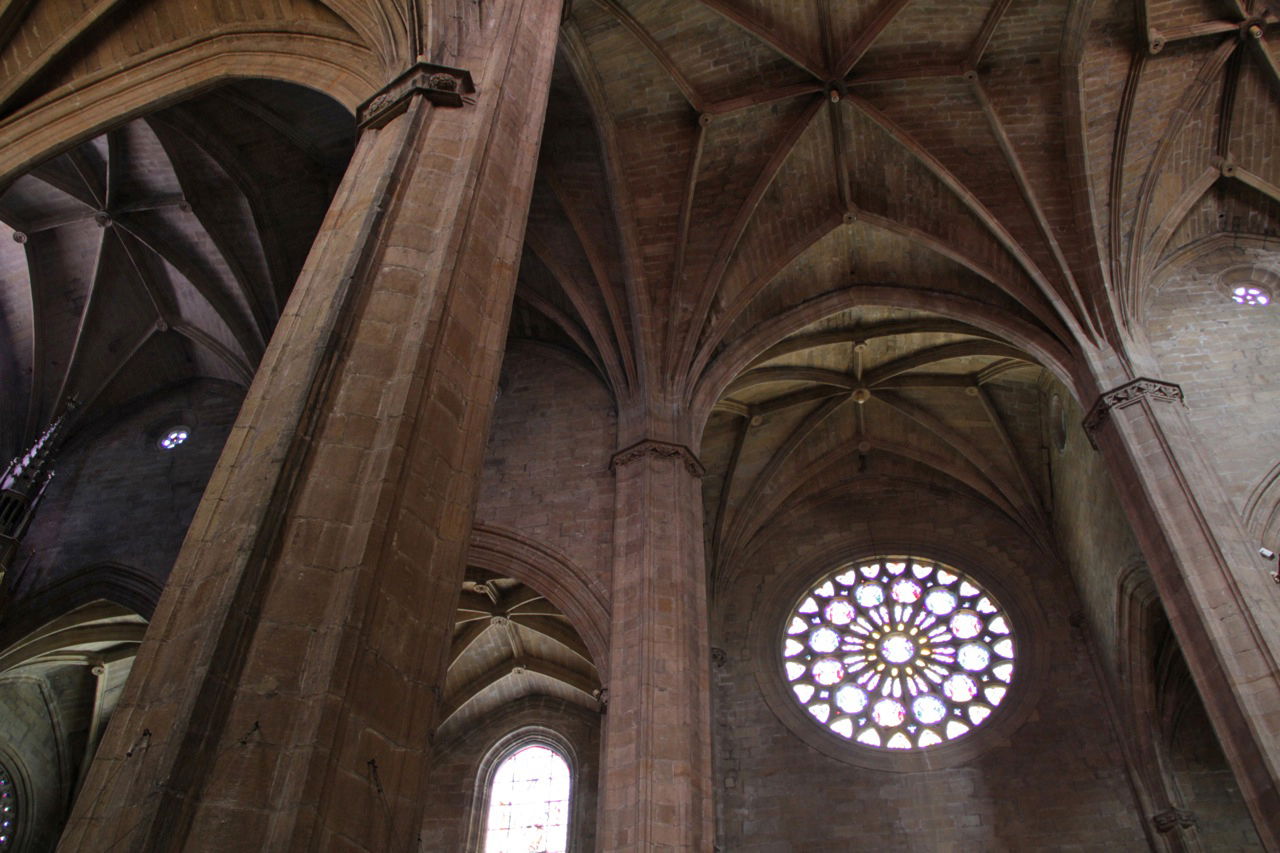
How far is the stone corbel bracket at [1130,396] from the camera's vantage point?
1144 cm

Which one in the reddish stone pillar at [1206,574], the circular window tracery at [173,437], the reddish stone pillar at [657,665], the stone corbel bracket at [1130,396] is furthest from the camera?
the circular window tracery at [173,437]

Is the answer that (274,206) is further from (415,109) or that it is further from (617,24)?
(415,109)

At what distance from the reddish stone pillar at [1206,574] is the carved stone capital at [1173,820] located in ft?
14.1

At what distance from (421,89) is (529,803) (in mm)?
12537

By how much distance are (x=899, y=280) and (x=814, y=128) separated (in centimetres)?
264

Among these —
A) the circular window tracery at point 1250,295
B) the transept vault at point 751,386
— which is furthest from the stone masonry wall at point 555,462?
the circular window tracery at point 1250,295

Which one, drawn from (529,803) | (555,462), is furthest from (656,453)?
(529,803)

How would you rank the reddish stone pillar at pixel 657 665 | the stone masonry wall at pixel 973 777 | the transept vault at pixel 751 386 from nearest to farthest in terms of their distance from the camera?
the reddish stone pillar at pixel 657 665 < the transept vault at pixel 751 386 < the stone masonry wall at pixel 973 777

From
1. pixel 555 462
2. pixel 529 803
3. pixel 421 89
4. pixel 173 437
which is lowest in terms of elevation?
pixel 529 803

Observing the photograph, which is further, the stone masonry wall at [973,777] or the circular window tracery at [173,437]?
the circular window tracery at [173,437]

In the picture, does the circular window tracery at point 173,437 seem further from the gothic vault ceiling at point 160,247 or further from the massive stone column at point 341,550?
the massive stone column at point 341,550

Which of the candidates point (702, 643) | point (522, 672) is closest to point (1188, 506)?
point (702, 643)

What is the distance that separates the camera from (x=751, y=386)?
Result: 1652 centimetres

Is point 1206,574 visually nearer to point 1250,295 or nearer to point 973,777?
point 1250,295
